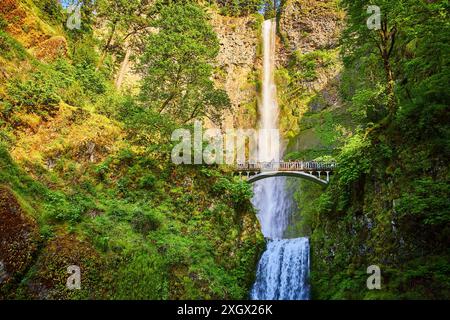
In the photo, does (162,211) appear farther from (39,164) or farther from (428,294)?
(428,294)

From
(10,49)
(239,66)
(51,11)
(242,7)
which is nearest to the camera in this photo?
(10,49)

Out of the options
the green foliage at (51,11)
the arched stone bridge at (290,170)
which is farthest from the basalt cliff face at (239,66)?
the green foliage at (51,11)

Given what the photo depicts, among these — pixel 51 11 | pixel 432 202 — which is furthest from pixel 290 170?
pixel 51 11

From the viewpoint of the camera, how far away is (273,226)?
94.3 ft

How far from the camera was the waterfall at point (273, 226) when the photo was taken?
50.3 feet

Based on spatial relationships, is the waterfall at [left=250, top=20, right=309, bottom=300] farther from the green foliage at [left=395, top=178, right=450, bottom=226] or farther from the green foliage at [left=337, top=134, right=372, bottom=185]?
the green foliage at [left=395, top=178, right=450, bottom=226]

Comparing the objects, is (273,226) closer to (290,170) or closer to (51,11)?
(290,170)

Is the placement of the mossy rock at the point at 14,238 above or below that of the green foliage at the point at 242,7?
below

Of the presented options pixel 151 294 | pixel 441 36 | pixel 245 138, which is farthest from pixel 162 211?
pixel 245 138

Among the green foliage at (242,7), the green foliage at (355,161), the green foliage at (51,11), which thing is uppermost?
the green foliage at (242,7)

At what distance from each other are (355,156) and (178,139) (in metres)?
8.03

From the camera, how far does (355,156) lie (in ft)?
45.0

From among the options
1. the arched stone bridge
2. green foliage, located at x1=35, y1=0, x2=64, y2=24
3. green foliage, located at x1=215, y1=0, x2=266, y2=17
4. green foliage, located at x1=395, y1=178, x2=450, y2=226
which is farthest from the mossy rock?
green foliage, located at x1=215, y1=0, x2=266, y2=17

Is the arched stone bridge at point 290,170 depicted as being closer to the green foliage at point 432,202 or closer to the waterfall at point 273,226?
the waterfall at point 273,226
